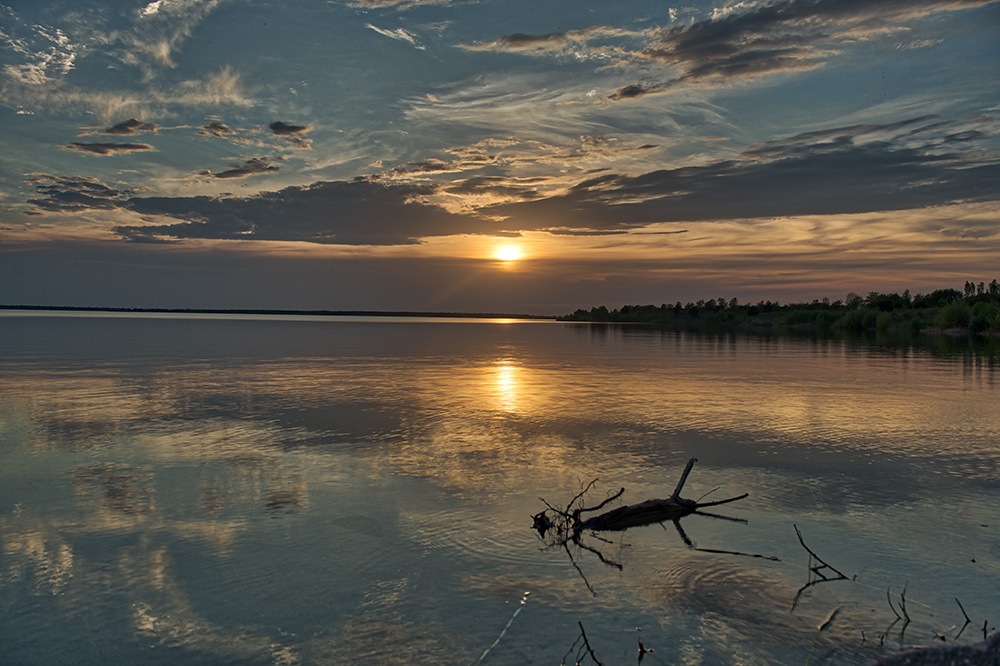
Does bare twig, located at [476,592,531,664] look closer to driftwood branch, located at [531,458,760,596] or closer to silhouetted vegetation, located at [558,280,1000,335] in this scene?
driftwood branch, located at [531,458,760,596]

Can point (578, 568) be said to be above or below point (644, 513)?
below

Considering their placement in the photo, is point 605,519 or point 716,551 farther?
point 605,519

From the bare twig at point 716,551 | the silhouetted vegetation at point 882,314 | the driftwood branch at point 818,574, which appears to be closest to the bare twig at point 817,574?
the driftwood branch at point 818,574

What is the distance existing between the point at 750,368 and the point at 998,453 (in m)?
19.4

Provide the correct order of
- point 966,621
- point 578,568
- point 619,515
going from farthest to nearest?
point 619,515 < point 578,568 < point 966,621

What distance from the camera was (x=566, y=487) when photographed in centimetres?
1084

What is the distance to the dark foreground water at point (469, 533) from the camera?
20.0 feet

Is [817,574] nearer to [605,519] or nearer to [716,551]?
[716,551]

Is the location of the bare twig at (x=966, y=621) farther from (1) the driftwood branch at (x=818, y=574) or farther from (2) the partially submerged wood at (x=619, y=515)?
(2) the partially submerged wood at (x=619, y=515)

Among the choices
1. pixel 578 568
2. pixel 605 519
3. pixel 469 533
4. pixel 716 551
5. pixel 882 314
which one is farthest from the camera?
pixel 882 314

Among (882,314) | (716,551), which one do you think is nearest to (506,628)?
(716,551)

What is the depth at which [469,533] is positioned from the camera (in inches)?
342

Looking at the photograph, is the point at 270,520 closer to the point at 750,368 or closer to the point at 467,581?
the point at 467,581

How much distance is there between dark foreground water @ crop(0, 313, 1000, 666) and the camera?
609 centimetres
